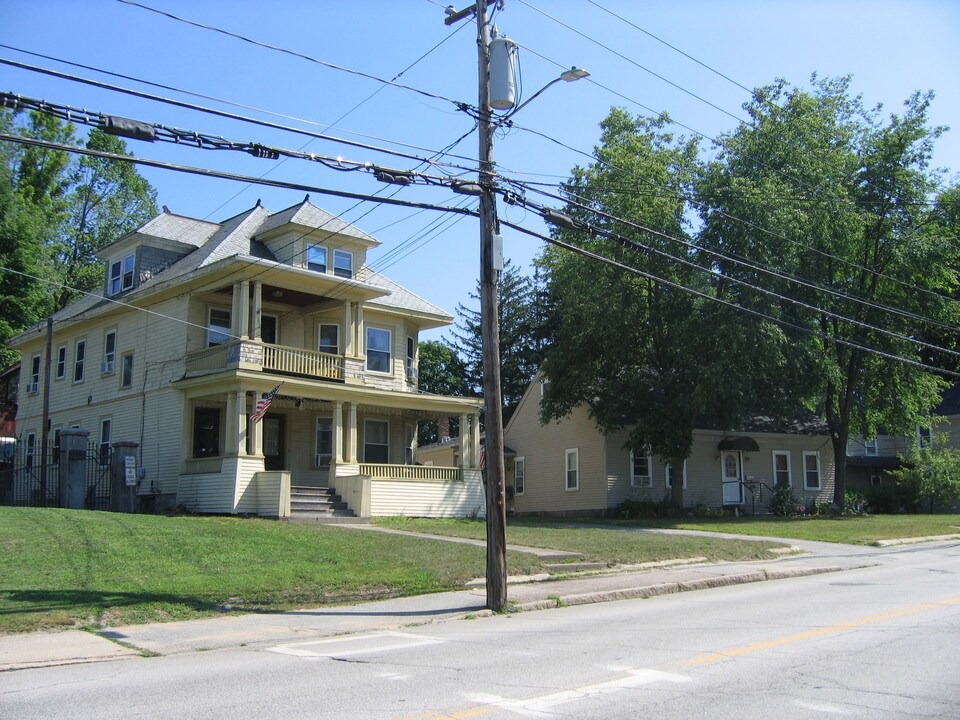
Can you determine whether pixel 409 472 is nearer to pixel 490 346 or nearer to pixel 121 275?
pixel 121 275

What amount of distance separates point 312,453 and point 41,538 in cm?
1359

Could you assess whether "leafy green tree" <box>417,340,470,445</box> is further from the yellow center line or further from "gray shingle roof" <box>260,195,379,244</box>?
the yellow center line

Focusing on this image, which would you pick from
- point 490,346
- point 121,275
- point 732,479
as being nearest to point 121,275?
point 121,275

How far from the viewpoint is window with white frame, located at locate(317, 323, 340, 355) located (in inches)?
1157

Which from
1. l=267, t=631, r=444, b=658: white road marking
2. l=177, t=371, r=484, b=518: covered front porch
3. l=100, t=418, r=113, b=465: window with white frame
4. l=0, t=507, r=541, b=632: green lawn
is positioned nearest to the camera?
l=267, t=631, r=444, b=658: white road marking

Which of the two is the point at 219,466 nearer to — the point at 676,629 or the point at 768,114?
the point at 676,629

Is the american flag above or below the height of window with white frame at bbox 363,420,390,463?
above

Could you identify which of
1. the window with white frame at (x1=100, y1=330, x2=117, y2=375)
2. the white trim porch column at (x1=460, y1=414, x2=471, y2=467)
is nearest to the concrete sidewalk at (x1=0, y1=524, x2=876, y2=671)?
the white trim porch column at (x1=460, y1=414, x2=471, y2=467)

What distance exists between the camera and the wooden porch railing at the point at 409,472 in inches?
1045

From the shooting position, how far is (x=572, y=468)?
118 ft

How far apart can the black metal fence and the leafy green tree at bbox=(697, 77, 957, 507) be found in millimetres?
22094

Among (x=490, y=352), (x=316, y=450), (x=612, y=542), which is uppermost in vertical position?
(x=490, y=352)

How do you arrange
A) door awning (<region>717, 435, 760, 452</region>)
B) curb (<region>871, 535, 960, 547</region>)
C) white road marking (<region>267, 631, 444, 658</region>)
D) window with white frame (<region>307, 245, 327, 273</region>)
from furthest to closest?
door awning (<region>717, 435, 760, 452</region>), window with white frame (<region>307, 245, 327, 273</region>), curb (<region>871, 535, 960, 547</region>), white road marking (<region>267, 631, 444, 658</region>)

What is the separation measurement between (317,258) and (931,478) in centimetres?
2814
